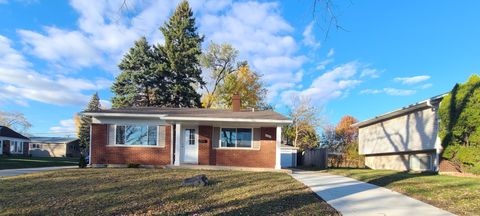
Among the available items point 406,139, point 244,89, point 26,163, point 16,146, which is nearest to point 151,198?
point 406,139

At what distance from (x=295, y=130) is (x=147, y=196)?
39.5m

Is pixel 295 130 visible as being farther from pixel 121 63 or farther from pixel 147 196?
pixel 147 196

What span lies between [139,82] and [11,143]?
24.3m

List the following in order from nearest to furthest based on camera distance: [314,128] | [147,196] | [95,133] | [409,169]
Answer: [147,196]
[95,133]
[409,169]
[314,128]

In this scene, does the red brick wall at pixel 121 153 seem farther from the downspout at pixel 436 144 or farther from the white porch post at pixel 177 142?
the downspout at pixel 436 144

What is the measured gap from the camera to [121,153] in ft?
61.9

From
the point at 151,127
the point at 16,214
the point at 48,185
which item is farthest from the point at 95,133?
the point at 16,214

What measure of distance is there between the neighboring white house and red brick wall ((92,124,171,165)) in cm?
1292

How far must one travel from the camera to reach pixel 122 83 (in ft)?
121

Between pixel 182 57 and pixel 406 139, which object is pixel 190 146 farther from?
pixel 182 57

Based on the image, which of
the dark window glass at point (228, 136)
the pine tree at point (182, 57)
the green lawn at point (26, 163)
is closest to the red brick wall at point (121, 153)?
the dark window glass at point (228, 136)

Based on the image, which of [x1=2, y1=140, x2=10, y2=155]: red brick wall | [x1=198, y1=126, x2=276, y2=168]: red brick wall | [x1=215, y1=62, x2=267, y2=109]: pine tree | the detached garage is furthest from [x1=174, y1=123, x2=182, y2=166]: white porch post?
the detached garage

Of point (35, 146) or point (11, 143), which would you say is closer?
point (11, 143)

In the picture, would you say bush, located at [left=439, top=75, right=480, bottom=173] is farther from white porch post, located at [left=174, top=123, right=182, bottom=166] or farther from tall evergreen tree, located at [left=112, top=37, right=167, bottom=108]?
tall evergreen tree, located at [left=112, top=37, right=167, bottom=108]
